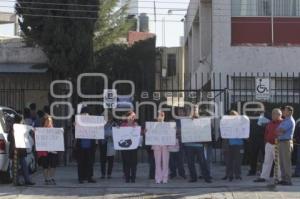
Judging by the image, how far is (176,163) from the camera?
52.7 ft

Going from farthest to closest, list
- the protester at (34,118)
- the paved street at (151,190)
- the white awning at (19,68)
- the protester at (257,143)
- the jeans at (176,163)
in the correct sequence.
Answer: the white awning at (19,68)
the protester at (34,118)
the protester at (257,143)
the jeans at (176,163)
the paved street at (151,190)

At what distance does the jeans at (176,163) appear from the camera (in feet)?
51.9

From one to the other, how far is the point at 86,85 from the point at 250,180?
9375 millimetres

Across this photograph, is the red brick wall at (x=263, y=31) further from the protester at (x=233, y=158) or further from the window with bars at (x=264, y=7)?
the protester at (x=233, y=158)

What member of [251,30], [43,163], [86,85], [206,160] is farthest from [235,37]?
[43,163]

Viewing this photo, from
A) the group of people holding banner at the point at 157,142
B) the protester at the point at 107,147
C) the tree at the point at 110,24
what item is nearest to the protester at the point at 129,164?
the group of people holding banner at the point at 157,142

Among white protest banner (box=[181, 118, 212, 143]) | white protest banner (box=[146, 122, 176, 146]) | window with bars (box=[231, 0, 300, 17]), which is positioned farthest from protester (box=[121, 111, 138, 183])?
window with bars (box=[231, 0, 300, 17])

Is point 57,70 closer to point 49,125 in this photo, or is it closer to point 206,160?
point 49,125

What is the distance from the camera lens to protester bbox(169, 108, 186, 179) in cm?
1566

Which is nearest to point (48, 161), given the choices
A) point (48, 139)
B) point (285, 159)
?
point (48, 139)

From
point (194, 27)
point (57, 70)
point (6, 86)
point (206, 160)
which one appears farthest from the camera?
point (194, 27)

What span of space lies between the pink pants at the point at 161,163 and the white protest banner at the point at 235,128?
145cm

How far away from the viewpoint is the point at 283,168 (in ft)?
47.6

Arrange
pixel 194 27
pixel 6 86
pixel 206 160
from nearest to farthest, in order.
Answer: pixel 206 160
pixel 6 86
pixel 194 27
